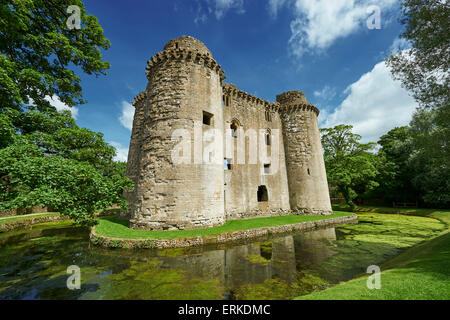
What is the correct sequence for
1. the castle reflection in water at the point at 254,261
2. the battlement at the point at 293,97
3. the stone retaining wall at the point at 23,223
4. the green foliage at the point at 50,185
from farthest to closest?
the battlement at the point at 293,97 < the stone retaining wall at the point at 23,223 < the castle reflection in water at the point at 254,261 < the green foliage at the point at 50,185

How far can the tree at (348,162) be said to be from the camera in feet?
76.2

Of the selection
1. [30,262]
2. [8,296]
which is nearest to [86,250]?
[30,262]

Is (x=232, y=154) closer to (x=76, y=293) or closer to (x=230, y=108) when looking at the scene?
(x=230, y=108)

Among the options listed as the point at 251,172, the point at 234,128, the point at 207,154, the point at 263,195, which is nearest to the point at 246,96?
the point at 234,128

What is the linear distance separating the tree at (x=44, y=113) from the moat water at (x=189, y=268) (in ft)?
7.87

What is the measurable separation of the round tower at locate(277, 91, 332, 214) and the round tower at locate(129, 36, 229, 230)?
10507mm

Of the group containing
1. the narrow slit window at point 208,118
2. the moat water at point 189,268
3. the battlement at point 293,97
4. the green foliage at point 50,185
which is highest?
the battlement at point 293,97

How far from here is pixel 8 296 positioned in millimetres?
4691

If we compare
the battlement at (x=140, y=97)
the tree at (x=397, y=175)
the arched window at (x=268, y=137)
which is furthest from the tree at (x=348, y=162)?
the battlement at (x=140, y=97)

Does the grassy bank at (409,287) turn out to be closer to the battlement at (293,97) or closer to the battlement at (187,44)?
the battlement at (187,44)

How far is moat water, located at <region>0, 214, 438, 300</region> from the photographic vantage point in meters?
4.79

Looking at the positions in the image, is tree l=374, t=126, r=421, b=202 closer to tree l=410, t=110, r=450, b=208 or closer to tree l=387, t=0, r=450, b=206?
tree l=410, t=110, r=450, b=208

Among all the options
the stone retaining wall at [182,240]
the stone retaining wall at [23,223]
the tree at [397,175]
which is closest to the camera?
the stone retaining wall at [182,240]

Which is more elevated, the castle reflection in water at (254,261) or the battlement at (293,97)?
the battlement at (293,97)
